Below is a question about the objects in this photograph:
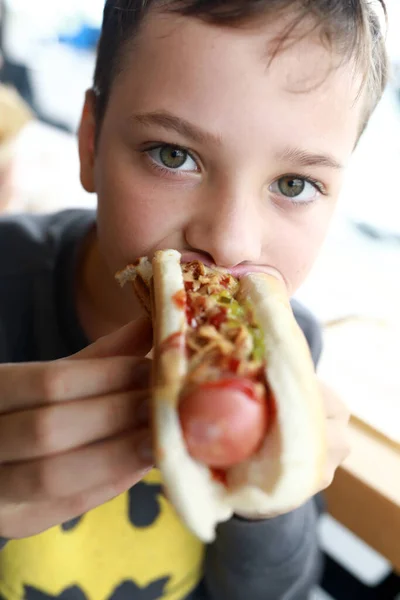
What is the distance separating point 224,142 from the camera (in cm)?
74

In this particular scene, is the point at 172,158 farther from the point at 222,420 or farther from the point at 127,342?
the point at 222,420

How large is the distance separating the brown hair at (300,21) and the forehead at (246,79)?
16mm

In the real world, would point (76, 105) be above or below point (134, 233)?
below

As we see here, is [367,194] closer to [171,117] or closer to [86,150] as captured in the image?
[86,150]

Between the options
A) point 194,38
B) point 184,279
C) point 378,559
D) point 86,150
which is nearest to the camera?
point 184,279

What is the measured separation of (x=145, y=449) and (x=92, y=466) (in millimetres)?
68

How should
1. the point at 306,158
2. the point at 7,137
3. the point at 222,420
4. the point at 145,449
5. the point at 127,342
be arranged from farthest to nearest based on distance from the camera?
the point at 7,137
the point at 306,158
the point at 127,342
the point at 145,449
the point at 222,420

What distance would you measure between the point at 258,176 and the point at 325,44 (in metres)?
0.22

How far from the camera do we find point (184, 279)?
2.13 feet

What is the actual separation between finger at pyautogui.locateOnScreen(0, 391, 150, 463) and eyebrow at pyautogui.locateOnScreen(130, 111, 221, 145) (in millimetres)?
381

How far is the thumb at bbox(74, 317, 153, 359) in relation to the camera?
676 mm

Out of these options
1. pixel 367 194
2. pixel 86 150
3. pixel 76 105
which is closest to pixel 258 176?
pixel 86 150

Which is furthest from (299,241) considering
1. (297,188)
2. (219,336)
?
(219,336)

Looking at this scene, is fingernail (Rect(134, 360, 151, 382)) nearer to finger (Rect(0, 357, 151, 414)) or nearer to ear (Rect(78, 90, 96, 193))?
finger (Rect(0, 357, 151, 414))
